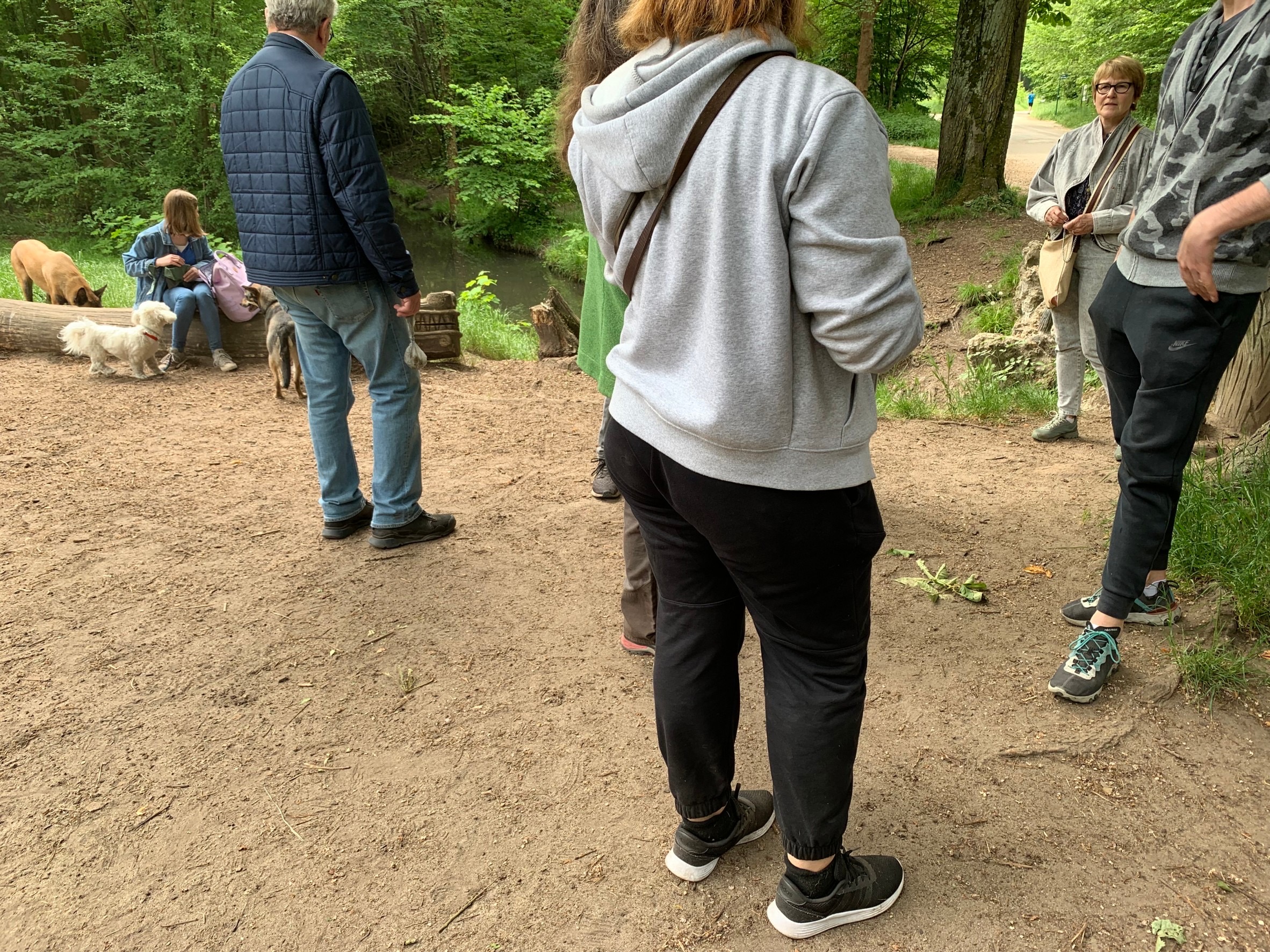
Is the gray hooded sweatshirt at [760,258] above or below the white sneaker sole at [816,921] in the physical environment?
above

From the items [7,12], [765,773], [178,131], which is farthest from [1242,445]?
[7,12]

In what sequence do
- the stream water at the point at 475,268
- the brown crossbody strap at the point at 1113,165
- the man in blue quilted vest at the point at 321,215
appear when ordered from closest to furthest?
the man in blue quilted vest at the point at 321,215 → the brown crossbody strap at the point at 1113,165 → the stream water at the point at 475,268

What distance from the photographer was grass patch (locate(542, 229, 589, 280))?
62.0 ft

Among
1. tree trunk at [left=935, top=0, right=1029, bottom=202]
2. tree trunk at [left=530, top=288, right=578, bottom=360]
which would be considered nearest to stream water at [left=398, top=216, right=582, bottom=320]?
tree trunk at [left=530, top=288, right=578, bottom=360]

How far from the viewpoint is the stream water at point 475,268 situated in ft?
57.4

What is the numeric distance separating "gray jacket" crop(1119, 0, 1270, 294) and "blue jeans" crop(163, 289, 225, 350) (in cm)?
686

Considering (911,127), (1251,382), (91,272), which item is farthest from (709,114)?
(911,127)

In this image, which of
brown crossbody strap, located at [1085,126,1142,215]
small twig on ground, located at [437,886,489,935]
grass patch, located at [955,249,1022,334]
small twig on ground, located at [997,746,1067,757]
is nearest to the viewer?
small twig on ground, located at [437,886,489,935]

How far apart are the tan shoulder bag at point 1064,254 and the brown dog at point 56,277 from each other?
8.13 metres

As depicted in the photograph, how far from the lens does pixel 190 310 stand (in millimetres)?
7207

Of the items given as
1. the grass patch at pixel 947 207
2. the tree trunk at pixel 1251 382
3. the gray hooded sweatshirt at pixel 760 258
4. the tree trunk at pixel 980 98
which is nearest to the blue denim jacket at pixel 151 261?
the gray hooded sweatshirt at pixel 760 258

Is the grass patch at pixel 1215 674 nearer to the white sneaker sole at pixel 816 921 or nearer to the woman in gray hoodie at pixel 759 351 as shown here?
the white sneaker sole at pixel 816 921

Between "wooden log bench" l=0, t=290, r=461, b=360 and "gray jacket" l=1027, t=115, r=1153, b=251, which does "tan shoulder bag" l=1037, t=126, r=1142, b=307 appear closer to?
"gray jacket" l=1027, t=115, r=1153, b=251

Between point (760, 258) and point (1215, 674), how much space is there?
2.23 meters
